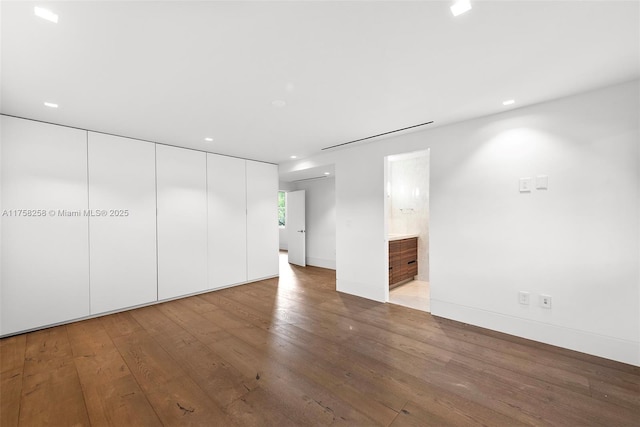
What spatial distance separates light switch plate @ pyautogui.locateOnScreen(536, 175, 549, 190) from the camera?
2688 millimetres

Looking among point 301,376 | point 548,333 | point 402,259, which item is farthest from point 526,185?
point 301,376

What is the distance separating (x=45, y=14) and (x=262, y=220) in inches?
168

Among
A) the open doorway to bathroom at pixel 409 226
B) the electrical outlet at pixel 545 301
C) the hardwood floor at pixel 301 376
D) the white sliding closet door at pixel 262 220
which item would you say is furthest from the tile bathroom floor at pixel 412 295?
the white sliding closet door at pixel 262 220

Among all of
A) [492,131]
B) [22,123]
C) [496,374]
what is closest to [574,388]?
[496,374]

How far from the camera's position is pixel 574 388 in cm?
199

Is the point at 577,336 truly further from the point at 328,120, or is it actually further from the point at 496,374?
the point at 328,120

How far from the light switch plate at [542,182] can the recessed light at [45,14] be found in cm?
422

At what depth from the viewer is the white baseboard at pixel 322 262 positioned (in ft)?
22.0

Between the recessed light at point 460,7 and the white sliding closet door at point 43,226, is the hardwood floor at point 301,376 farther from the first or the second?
the recessed light at point 460,7

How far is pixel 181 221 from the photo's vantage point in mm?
4332

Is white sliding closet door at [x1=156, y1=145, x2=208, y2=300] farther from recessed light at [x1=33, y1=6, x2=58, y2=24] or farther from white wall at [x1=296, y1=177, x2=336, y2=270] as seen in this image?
white wall at [x1=296, y1=177, x2=336, y2=270]

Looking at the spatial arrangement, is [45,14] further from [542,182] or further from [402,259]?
[402,259]

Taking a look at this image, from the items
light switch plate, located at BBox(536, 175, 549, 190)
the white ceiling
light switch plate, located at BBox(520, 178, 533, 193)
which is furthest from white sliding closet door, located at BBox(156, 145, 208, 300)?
light switch plate, located at BBox(536, 175, 549, 190)

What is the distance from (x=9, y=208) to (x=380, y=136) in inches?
188
